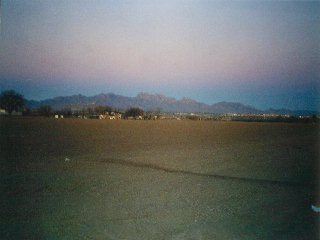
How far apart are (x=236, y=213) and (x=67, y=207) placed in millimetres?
4564

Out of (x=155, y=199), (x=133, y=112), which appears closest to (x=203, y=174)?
(x=155, y=199)

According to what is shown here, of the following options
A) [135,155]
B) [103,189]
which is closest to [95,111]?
[135,155]

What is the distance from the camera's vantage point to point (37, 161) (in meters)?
19.7

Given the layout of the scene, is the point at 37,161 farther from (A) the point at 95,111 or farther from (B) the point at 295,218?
(A) the point at 95,111

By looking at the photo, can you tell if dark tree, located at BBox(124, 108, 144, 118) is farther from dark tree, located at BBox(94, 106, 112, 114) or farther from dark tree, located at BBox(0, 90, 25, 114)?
dark tree, located at BBox(0, 90, 25, 114)

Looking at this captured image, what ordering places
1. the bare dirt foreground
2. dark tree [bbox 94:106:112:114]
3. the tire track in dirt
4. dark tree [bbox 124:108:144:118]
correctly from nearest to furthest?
1. the bare dirt foreground
2. the tire track in dirt
3. dark tree [bbox 124:108:144:118]
4. dark tree [bbox 94:106:112:114]

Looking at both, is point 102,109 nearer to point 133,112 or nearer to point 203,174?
point 133,112

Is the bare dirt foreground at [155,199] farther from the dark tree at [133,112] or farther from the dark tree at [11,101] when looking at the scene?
the dark tree at [133,112]

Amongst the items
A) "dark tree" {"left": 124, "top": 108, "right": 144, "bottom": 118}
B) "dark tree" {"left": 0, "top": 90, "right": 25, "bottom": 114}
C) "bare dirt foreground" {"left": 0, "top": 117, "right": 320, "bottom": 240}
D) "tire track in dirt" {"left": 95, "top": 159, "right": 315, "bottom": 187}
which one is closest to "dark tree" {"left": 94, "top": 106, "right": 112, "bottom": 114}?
"dark tree" {"left": 124, "top": 108, "right": 144, "bottom": 118}

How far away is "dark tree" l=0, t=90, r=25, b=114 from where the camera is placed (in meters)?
114

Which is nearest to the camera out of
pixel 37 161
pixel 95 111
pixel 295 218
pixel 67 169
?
pixel 295 218

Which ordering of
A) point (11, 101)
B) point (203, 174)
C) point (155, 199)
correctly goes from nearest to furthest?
point (155, 199)
point (203, 174)
point (11, 101)

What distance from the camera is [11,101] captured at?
117 meters

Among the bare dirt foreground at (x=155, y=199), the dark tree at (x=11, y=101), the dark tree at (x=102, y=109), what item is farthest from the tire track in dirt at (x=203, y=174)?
the dark tree at (x=102, y=109)
